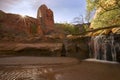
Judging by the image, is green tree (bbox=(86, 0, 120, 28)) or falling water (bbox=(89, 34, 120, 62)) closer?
falling water (bbox=(89, 34, 120, 62))

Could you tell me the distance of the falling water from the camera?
40.9 ft

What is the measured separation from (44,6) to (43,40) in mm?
29894

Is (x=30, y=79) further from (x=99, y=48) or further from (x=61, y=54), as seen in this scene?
(x=61, y=54)

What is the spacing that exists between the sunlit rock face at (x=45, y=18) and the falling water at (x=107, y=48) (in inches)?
1286

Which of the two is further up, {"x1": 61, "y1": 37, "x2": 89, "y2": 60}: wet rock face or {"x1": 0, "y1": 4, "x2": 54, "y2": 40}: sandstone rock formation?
{"x1": 0, "y1": 4, "x2": 54, "y2": 40}: sandstone rock formation

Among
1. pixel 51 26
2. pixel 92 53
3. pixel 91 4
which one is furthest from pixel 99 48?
pixel 51 26

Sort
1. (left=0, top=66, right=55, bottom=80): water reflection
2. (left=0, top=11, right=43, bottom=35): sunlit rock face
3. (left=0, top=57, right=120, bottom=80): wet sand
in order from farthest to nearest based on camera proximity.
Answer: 1. (left=0, top=11, right=43, bottom=35): sunlit rock face
2. (left=0, top=57, right=120, bottom=80): wet sand
3. (left=0, top=66, right=55, bottom=80): water reflection

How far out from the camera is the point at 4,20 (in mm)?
39594

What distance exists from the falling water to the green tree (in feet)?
5.89

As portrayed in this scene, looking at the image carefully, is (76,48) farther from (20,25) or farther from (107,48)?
(20,25)

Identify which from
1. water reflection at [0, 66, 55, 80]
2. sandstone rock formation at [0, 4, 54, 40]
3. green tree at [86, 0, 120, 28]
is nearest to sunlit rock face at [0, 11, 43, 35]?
sandstone rock formation at [0, 4, 54, 40]

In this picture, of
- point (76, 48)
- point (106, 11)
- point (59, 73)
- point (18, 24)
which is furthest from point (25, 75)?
point (18, 24)

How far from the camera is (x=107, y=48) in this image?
1332cm

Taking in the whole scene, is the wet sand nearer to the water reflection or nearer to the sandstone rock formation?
the water reflection
